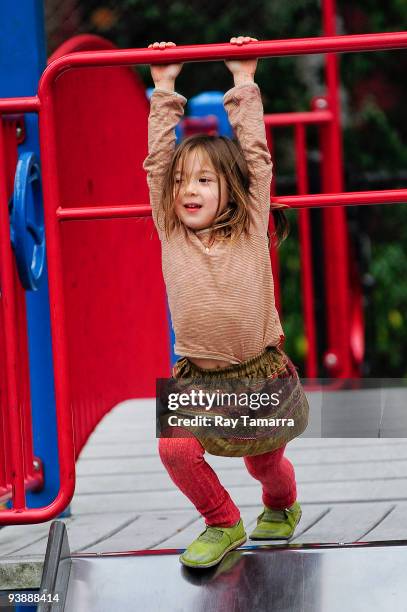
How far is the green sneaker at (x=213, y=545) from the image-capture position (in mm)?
2469

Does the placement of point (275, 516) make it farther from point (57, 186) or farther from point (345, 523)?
point (57, 186)

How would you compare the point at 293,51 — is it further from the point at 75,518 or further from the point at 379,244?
the point at 379,244

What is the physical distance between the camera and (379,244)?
306 inches

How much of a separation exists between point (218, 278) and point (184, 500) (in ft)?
3.31

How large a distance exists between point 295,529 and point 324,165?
8.45 ft

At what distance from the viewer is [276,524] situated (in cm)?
272

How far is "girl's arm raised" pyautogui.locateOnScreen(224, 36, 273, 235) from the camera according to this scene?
2.53 metres

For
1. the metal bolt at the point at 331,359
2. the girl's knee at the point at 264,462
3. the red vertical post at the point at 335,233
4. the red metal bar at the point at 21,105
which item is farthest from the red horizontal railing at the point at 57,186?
the metal bolt at the point at 331,359

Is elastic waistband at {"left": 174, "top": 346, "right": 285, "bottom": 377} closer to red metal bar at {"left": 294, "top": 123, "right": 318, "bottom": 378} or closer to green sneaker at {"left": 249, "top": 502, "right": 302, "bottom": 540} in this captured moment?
green sneaker at {"left": 249, "top": 502, "right": 302, "bottom": 540}

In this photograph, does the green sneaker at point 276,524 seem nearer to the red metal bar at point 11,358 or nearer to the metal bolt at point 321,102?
the red metal bar at point 11,358

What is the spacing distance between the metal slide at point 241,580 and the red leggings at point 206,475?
0.10 metres

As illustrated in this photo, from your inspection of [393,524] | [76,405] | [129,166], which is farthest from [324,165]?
[393,524]

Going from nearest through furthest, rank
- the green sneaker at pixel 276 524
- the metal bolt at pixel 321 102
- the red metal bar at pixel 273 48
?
1. the red metal bar at pixel 273 48
2. the green sneaker at pixel 276 524
3. the metal bolt at pixel 321 102

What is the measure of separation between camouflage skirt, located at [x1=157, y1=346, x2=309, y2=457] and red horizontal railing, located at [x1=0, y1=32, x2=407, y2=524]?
291 millimetres
